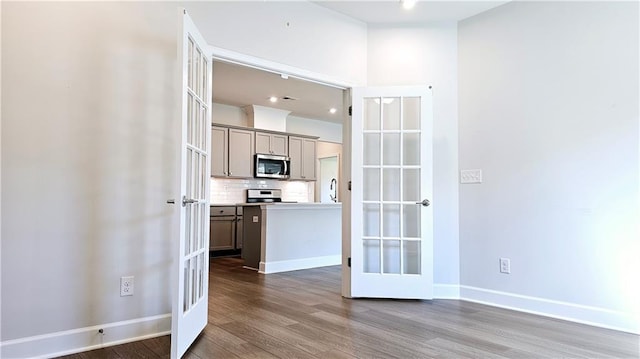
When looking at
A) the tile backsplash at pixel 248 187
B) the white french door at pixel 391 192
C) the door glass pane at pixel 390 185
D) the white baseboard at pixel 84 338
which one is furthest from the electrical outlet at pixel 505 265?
the tile backsplash at pixel 248 187

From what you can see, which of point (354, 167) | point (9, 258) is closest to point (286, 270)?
point (354, 167)

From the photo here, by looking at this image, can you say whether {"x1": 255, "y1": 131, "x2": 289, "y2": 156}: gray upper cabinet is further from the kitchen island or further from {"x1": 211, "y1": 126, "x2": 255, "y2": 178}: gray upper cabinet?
the kitchen island

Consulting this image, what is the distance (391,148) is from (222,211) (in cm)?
384

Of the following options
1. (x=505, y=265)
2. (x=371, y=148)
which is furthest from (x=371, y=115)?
(x=505, y=265)

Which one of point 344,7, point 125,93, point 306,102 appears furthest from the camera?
point 306,102

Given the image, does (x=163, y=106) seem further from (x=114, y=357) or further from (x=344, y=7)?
(x=344, y=7)

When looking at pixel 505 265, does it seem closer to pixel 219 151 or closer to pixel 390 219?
pixel 390 219

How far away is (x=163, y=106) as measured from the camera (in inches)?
107

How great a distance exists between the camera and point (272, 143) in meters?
7.54

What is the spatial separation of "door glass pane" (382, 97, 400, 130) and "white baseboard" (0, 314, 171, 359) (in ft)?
8.18

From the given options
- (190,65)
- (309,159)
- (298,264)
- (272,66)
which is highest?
(272,66)

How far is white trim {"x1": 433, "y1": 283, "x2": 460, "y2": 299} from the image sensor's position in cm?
377

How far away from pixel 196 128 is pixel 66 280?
1182mm

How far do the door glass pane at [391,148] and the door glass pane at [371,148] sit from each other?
0.20ft
